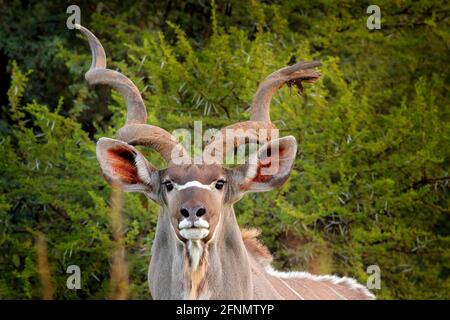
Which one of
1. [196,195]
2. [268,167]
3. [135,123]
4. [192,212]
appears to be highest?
[135,123]

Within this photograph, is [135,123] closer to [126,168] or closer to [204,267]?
[126,168]

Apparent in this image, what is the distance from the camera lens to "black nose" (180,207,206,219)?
577 cm

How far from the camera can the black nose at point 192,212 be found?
577 cm

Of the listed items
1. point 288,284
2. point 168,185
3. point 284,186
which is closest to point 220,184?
point 168,185

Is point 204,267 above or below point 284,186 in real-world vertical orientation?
below

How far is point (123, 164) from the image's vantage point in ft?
20.9

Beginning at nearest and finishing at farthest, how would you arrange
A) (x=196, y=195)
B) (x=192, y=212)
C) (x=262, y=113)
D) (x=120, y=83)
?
(x=192, y=212) → (x=196, y=195) → (x=262, y=113) → (x=120, y=83)

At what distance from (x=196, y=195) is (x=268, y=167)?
64 centimetres

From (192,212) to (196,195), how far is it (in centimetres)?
14

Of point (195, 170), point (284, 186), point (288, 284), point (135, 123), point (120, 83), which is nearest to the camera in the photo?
point (195, 170)

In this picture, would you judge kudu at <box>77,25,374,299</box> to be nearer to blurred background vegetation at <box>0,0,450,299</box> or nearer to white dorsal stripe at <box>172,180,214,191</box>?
white dorsal stripe at <box>172,180,214,191</box>

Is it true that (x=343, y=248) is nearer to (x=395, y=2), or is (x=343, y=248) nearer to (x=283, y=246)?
(x=283, y=246)

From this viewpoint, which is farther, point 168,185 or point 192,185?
point 168,185
